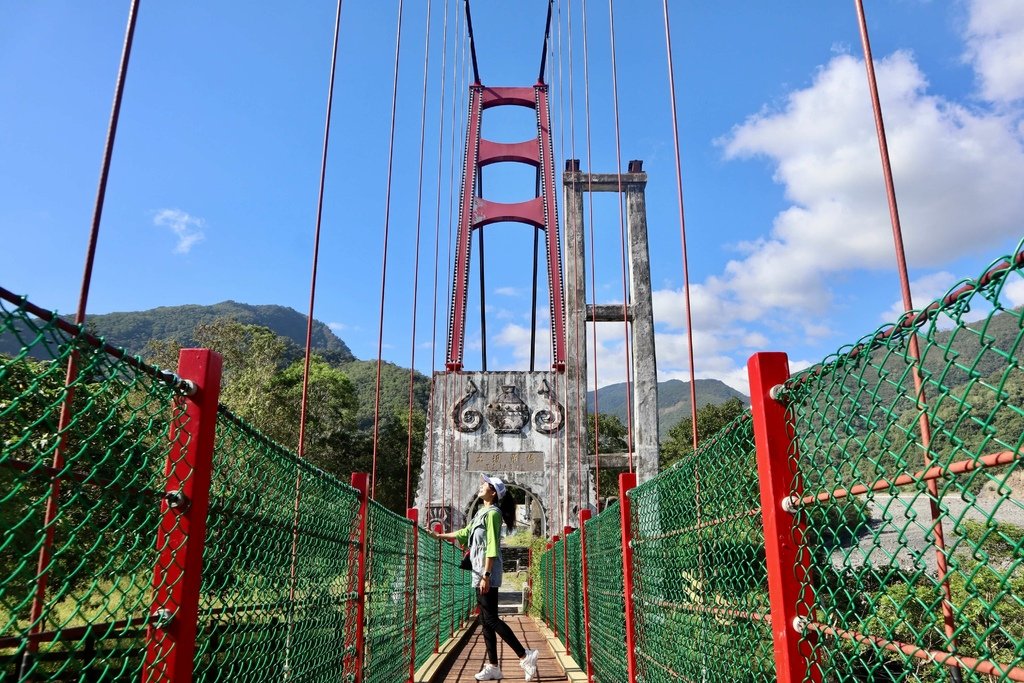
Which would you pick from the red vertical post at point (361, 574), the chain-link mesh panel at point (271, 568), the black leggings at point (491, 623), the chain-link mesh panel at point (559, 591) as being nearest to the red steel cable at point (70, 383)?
the chain-link mesh panel at point (271, 568)

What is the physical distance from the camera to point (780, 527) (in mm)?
1128

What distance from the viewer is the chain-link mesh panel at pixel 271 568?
4.34ft

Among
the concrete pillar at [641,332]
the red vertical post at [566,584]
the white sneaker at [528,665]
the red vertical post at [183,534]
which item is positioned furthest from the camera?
the concrete pillar at [641,332]

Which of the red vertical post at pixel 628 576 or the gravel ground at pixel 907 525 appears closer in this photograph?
the gravel ground at pixel 907 525

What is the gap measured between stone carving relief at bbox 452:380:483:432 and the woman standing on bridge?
8610 mm

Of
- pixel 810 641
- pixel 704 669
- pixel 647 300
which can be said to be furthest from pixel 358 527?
pixel 647 300

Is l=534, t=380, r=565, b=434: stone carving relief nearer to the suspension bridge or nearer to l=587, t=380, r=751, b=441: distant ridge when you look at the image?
the suspension bridge

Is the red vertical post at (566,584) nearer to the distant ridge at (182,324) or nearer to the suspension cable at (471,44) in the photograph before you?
the suspension cable at (471,44)

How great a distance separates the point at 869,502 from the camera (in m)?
0.99

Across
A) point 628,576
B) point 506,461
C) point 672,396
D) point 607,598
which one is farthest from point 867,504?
point 672,396

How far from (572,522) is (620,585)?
8.45 metres

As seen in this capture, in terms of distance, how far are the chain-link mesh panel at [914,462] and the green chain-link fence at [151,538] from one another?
919mm

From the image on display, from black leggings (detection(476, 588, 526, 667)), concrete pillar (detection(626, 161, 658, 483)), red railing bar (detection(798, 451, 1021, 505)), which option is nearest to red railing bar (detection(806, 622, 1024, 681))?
red railing bar (detection(798, 451, 1021, 505))

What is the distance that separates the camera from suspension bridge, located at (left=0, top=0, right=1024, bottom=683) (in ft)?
2.67
